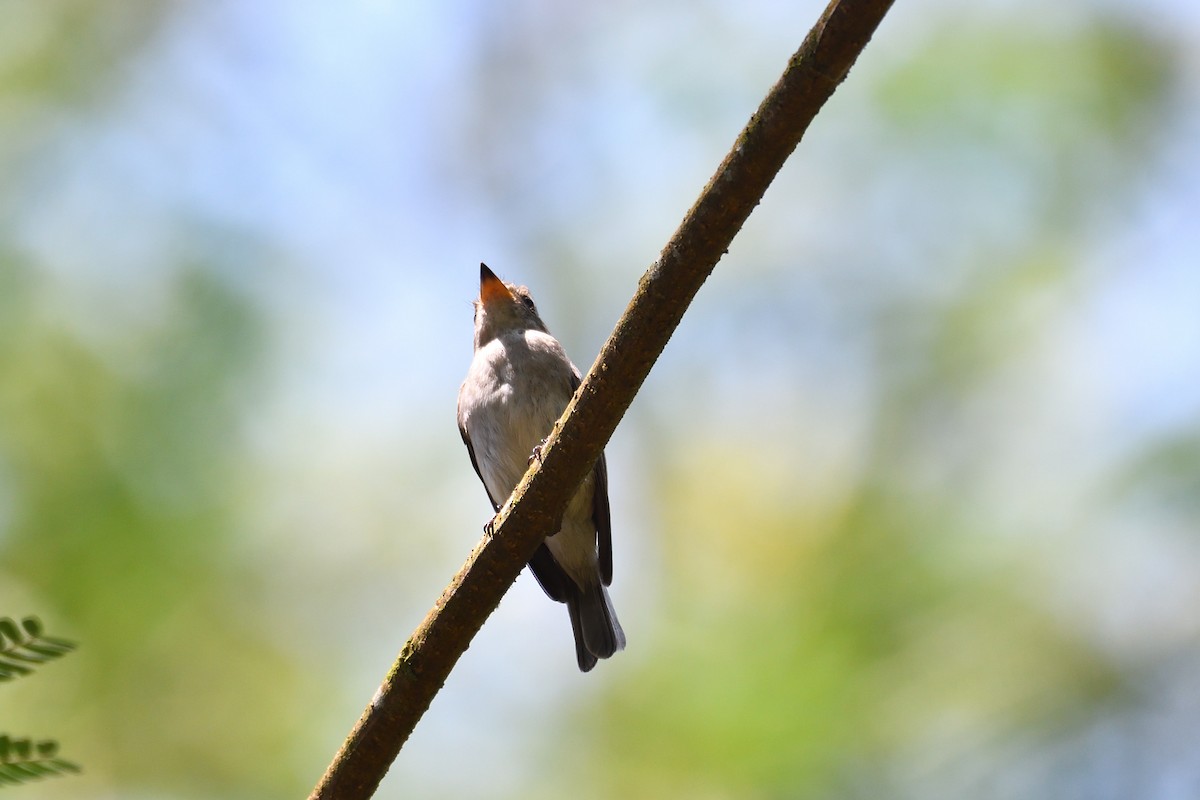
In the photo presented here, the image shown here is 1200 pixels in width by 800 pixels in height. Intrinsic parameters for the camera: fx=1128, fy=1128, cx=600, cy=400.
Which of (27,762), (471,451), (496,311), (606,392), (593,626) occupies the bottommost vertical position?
(27,762)

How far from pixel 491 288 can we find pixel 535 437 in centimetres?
106

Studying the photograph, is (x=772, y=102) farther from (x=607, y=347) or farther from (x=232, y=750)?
(x=232, y=750)

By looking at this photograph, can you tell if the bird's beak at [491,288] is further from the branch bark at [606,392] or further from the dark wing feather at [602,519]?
the branch bark at [606,392]

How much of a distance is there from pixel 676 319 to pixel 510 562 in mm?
852

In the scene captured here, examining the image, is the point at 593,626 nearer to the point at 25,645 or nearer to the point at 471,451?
the point at 471,451

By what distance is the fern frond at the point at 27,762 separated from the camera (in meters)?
1.22

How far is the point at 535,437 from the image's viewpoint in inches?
201

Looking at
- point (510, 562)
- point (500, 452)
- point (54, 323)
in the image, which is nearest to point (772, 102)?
point (510, 562)

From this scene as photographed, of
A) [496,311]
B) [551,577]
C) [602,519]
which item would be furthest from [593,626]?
[496,311]

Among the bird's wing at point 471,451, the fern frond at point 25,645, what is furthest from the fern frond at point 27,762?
the bird's wing at point 471,451

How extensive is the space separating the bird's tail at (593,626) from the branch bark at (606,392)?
2393 mm

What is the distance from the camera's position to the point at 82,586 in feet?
18.6

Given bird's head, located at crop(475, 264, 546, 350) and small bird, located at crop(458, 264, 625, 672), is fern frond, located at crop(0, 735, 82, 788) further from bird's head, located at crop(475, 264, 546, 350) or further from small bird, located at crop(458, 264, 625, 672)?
bird's head, located at crop(475, 264, 546, 350)

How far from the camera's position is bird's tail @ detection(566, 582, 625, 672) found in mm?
5457
